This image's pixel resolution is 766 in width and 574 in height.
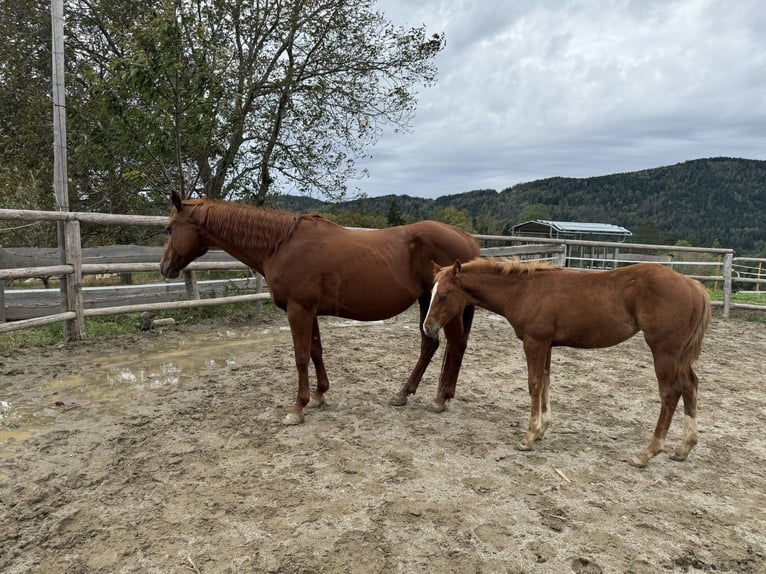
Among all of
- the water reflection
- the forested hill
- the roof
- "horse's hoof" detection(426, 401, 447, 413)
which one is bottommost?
"horse's hoof" detection(426, 401, 447, 413)

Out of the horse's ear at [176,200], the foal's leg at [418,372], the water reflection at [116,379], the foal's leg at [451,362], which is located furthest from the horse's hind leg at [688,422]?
the water reflection at [116,379]

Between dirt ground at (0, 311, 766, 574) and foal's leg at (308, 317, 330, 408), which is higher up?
foal's leg at (308, 317, 330, 408)

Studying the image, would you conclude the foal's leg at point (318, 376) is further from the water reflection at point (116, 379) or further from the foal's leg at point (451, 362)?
the water reflection at point (116, 379)

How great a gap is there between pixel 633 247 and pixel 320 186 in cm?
687

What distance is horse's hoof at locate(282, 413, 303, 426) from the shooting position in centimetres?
331

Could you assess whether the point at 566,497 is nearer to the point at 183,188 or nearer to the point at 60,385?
the point at 60,385

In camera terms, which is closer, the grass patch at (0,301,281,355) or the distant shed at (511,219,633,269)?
the grass patch at (0,301,281,355)

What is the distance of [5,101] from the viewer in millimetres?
9789

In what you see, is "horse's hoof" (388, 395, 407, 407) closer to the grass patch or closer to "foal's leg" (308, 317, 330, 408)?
"foal's leg" (308, 317, 330, 408)

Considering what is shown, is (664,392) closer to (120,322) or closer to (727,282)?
(120,322)

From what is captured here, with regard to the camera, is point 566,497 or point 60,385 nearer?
point 566,497

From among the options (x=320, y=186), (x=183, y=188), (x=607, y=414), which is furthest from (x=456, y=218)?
(x=607, y=414)

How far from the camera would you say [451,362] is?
3.73 metres

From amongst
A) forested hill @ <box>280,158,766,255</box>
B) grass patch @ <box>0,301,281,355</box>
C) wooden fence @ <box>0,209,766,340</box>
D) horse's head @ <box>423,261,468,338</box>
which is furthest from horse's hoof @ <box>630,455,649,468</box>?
forested hill @ <box>280,158,766,255</box>
